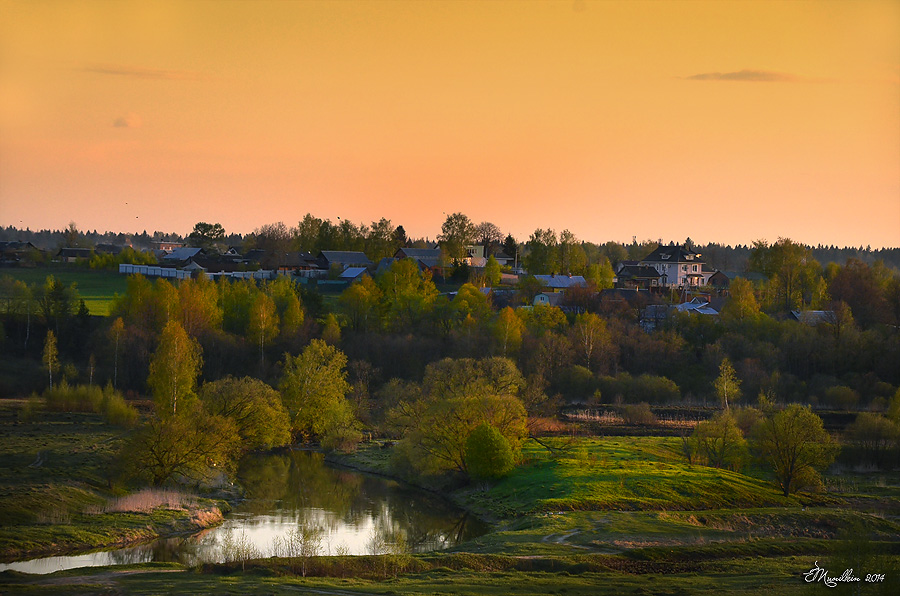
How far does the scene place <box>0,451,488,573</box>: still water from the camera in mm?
38562

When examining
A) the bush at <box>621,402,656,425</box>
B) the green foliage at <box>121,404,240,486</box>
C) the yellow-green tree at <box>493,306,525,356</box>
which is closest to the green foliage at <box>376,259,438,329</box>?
the yellow-green tree at <box>493,306,525,356</box>

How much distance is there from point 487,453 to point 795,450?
686 inches

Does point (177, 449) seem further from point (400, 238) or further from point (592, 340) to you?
point (400, 238)

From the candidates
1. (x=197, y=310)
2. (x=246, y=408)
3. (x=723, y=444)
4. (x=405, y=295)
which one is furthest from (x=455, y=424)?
(x=405, y=295)

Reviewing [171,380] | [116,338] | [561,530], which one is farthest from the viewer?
[116,338]

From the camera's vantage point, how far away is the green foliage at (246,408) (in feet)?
195

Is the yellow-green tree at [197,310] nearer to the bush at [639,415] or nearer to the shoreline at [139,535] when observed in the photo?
the bush at [639,415]

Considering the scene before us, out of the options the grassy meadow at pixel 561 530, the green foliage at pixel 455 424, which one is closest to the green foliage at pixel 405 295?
the grassy meadow at pixel 561 530

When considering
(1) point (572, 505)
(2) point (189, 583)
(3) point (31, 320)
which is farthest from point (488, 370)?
(3) point (31, 320)

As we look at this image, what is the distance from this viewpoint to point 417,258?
A: 133625 millimetres

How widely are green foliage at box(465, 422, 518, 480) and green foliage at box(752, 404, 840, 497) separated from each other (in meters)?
15.2

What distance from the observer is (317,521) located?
45031 mm

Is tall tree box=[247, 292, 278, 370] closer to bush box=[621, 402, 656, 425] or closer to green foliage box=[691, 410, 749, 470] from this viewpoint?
bush box=[621, 402, 656, 425]

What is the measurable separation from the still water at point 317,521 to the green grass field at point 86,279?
179ft
